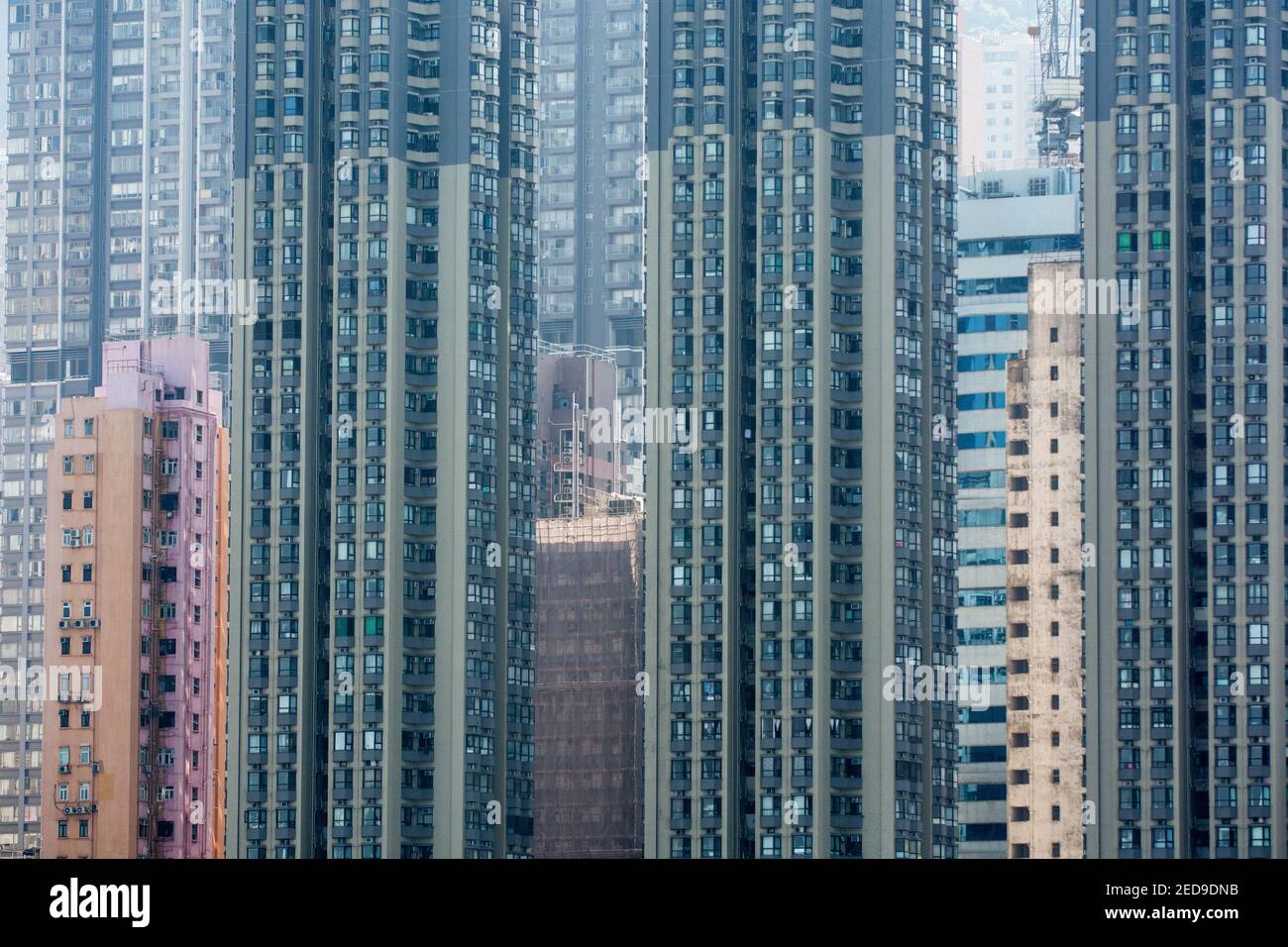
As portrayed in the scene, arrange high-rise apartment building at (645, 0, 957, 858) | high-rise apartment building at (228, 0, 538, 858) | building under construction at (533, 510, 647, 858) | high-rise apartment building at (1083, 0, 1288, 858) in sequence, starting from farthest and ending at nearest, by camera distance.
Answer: building under construction at (533, 510, 647, 858), high-rise apartment building at (228, 0, 538, 858), high-rise apartment building at (645, 0, 957, 858), high-rise apartment building at (1083, 0, 1288, 858)

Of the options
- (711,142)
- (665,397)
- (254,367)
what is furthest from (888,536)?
(254,367)

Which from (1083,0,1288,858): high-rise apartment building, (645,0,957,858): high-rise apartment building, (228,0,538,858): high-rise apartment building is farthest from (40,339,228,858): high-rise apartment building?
(1083,0,1288,858): high-rise apartment building

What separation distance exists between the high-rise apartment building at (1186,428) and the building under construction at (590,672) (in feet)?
136

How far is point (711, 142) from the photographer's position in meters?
172

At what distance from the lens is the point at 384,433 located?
170m

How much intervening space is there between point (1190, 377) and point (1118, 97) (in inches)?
844

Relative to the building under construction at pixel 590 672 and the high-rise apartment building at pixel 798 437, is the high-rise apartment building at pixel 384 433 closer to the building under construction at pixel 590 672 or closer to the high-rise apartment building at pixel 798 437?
the high-rise apartment building at pixel 798 437

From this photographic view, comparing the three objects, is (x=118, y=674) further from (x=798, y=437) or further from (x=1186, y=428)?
(x=1186, y=428)

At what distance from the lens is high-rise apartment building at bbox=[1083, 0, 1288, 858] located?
523 ft

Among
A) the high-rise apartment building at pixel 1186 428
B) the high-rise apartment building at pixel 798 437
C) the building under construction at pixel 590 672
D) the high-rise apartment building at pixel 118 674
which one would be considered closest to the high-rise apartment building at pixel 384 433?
the high-rise apartment building at pixel 798 437

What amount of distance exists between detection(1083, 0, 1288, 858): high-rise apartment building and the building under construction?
4142cm

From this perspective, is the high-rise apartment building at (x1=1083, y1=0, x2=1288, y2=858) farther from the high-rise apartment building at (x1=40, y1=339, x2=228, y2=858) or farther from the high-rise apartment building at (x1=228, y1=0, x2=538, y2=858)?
the high-rise apartment building at (x1=40, y1=339, x2=228, y2=858)
